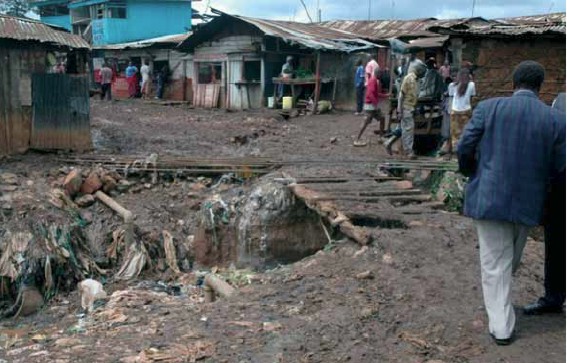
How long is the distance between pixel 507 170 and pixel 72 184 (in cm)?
730

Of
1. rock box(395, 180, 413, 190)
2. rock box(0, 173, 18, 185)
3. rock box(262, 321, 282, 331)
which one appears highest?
rock box(395, 180, 413, 190)

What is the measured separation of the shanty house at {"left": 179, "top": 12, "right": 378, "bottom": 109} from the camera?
65.7 feet

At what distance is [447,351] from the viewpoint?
3.90m

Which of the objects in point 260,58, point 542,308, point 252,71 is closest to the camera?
point 542,308

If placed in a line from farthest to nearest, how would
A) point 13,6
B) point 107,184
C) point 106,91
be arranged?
point 13,6, point 106,91, point 107,184

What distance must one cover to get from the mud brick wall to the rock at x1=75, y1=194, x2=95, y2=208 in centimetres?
→ 688

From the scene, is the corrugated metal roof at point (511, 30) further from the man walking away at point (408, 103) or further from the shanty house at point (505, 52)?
the man walking away at point (408, 103)

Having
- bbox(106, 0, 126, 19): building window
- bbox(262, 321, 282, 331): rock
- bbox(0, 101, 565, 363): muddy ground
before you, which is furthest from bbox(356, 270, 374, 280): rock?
bbox(106, 0, 126, 19): building window

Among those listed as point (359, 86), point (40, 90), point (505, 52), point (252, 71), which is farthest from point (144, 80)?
point (505, 52)

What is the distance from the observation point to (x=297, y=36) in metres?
20.0

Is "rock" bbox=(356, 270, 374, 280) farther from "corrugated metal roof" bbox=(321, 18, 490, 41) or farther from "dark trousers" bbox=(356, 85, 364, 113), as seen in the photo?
"corrugated metal roof" bbox=(321, 18, 490, 41)

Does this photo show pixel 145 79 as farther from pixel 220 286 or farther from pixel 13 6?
pixel 13 6

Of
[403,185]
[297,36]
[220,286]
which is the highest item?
[297,36]

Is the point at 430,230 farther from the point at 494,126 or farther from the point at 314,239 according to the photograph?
the point at 494,126
